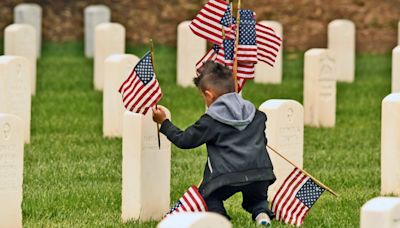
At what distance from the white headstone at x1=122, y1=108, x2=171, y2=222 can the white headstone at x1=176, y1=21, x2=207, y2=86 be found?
30.2 ft

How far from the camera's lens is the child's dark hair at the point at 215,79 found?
10156mm

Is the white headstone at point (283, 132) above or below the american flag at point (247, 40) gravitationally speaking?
below

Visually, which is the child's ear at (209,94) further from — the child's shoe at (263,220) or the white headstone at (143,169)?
the child's shoe at (263,220)

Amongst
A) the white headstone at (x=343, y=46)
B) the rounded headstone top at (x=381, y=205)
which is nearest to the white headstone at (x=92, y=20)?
the white headstone at (x=343, y=46)

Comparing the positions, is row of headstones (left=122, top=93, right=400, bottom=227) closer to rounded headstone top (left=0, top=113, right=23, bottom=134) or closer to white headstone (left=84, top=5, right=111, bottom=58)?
rounded headstone top (left=0, top=113, right=23, bottom=134)

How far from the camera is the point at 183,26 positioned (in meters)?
20.1

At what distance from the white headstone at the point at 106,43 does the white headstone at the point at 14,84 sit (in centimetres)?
541

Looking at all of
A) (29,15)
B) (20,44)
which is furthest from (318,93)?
(29,15)

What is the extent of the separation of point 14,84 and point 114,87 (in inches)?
61.2

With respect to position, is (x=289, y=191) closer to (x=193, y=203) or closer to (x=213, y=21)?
(x=193, y=203)

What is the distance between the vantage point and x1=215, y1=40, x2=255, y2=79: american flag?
437 inches

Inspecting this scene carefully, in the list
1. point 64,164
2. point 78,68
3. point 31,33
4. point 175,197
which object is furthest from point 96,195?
point 78,68

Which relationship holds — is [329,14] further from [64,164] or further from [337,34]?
[64,164]

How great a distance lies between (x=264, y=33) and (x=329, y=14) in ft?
48.9
